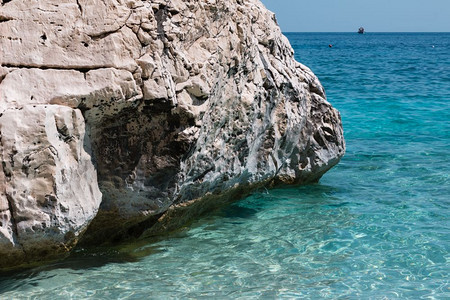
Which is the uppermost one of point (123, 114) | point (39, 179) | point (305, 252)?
point (123, 114)

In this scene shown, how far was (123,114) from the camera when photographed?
4621mm

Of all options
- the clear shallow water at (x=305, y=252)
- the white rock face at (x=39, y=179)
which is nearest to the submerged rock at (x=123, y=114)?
the white rock face at (x=39, y=179)

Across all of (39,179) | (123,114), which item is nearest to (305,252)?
(123,114)

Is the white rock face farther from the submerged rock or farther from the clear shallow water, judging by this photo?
the clear shallow water

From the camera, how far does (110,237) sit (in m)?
5.34

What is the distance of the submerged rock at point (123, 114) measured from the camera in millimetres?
4137

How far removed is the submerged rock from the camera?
13.6 feet

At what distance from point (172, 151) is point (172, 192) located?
15.0 inches

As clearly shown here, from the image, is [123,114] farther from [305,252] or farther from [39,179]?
[305,252]

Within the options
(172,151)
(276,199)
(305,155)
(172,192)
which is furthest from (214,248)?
(305,155)

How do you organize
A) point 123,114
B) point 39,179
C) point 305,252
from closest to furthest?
point 39,179 < point 123,114 < point 305,252

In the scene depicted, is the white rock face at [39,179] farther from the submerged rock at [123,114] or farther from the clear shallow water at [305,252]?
the clear shallow water at [305,252]

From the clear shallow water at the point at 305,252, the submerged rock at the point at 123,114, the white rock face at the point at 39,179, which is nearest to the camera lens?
the white rock face at the point at 39,179

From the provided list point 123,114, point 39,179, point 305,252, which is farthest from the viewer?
point 305,252
